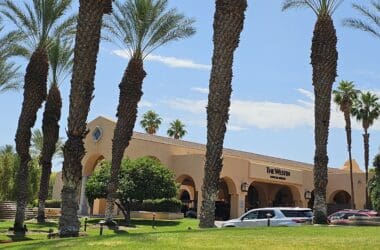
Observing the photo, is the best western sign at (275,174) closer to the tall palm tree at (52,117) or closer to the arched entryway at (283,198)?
the arched entryway at (283,198)

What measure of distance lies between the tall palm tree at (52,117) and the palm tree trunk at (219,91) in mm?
15436

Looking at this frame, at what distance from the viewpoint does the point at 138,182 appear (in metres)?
35.4

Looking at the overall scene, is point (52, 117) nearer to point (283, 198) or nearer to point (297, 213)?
point (297, 213)

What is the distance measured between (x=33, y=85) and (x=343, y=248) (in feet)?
66.1

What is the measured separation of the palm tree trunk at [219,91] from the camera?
62.1 feet

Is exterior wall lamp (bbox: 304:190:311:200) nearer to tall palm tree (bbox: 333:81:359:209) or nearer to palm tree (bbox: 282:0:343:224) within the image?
tall palm tree (bbox: 333:81:359:209)

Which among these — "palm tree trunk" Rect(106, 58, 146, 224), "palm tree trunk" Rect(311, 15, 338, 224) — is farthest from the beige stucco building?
"palm tree trunk" Rect(311, 15, 338, 224)

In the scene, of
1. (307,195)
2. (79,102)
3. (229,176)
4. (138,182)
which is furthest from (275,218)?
(307,195)

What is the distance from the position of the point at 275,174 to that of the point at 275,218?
25.4 m

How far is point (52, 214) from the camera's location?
44.3 meters

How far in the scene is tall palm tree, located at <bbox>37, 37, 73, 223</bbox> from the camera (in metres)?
33.2

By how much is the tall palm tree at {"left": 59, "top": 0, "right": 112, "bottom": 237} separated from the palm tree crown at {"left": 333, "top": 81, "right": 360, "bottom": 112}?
3858 centimetres

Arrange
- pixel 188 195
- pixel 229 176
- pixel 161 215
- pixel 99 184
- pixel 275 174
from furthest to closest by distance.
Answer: pixel 188 195 → pixel 275 174 → pixel 229 176 → pixel 161 215 → pixel 99 184

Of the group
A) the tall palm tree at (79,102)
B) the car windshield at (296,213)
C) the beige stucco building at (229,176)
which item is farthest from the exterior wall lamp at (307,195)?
the tall palm tree at (79,102)
